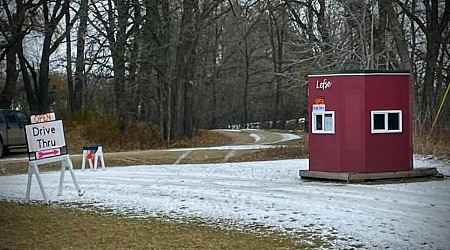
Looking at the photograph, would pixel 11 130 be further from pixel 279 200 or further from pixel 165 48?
pixel 279 200

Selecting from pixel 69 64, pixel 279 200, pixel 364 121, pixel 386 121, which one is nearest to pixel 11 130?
pixel 69 64

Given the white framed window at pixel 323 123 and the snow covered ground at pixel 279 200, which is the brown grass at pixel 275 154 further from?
the white framed window at pixel 323 123

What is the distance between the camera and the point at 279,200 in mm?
12930

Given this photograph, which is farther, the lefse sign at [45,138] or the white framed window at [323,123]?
the white framed window at [323,123]

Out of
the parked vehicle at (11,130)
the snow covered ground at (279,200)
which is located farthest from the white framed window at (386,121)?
the parked vehicle at (11,130)

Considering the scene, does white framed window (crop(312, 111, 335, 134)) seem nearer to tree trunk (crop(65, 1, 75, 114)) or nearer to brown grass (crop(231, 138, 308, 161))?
brown grass (crop(231, 138, 308, 161))

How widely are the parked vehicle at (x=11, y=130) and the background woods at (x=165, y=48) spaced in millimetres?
2895

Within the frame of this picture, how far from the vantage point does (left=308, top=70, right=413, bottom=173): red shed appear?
613 inches

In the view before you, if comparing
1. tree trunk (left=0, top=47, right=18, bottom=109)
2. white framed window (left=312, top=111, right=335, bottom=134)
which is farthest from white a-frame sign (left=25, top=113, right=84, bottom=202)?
tree trunk (left=0, top=47, right=18, bottom=109)

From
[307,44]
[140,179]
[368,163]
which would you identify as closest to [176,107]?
[307,44]

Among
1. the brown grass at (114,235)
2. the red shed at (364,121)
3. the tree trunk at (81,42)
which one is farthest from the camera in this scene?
the tree trunk at (81,42)

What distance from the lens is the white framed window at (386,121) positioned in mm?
15656

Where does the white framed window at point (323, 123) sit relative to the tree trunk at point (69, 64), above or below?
below

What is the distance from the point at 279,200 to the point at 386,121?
3.85 m
